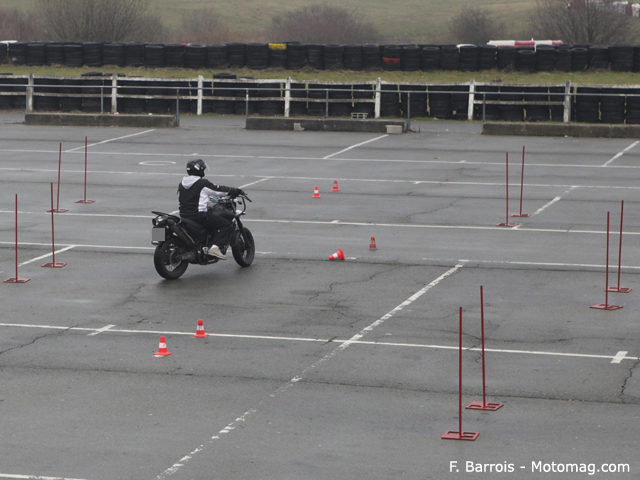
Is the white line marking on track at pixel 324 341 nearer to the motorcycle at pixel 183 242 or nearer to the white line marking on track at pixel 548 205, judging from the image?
the motorcycle at pixel 183 242

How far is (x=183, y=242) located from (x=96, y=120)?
25112 millimetres

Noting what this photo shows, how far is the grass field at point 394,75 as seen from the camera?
4675 centimetres

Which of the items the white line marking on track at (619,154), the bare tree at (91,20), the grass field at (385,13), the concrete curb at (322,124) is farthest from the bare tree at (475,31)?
the white line marking on track at (619,154)

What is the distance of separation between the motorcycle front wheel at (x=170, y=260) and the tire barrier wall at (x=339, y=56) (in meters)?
34.6

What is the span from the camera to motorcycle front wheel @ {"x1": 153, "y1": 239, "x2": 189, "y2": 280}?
14.7m

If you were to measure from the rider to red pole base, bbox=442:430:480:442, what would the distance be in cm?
718

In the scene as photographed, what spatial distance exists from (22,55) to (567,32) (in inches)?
1376

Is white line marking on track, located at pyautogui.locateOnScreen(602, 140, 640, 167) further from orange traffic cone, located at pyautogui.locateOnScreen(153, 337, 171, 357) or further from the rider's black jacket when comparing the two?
orange traffic cone, located at pyautogui.locateOnScreen(153, 337, 171, 357)

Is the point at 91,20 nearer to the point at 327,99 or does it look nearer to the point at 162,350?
the point at 327,99

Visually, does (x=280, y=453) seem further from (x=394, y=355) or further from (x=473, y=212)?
(x=473, y=212)

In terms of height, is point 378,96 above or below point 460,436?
above

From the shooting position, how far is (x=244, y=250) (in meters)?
15.9

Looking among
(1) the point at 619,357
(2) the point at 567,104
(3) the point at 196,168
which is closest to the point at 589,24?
(2) the point at 567,104

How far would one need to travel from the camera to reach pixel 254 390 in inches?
389
